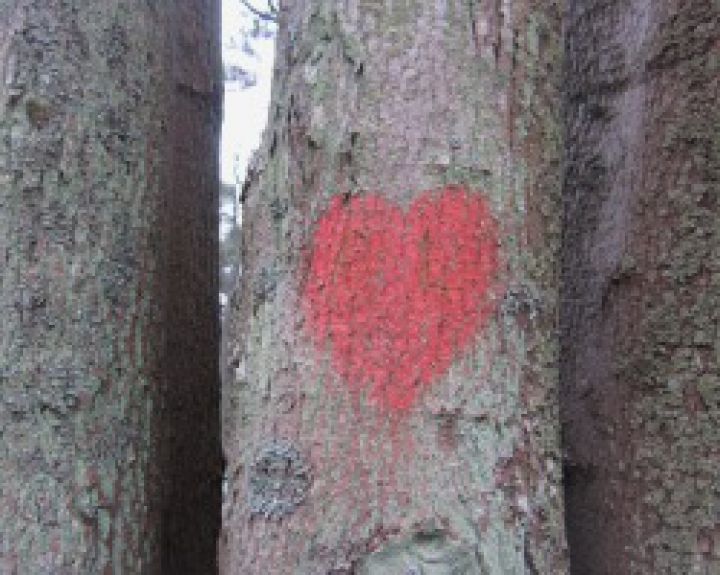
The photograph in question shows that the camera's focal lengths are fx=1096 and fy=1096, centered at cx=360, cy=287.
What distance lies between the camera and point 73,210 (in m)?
1.73

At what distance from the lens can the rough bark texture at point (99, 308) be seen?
1.65 metres

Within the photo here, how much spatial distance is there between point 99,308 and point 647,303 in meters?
0.89

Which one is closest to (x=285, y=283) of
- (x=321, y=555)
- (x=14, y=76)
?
(x=321, y=555)

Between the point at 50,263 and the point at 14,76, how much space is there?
33cm

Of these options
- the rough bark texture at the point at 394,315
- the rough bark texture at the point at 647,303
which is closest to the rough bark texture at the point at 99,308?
the rough bark texture at the point at 394,315

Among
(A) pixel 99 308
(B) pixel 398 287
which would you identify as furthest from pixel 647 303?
(A) pixel 99 308

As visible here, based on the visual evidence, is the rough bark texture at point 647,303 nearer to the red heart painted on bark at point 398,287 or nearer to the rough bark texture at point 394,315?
the rough bark texture at point 394,315

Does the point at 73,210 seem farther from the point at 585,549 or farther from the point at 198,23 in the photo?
the point at 585,549

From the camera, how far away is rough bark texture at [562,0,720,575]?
5.64 ft

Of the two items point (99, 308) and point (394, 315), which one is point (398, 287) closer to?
point (394, 315)

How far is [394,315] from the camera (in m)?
1.38

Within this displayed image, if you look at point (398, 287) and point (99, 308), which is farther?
point (99, 308)

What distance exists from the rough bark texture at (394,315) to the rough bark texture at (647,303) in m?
0.31

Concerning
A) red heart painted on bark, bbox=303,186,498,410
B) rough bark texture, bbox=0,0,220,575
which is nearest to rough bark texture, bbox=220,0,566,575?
red heart painted on bark, bbox=303,186,498,410
